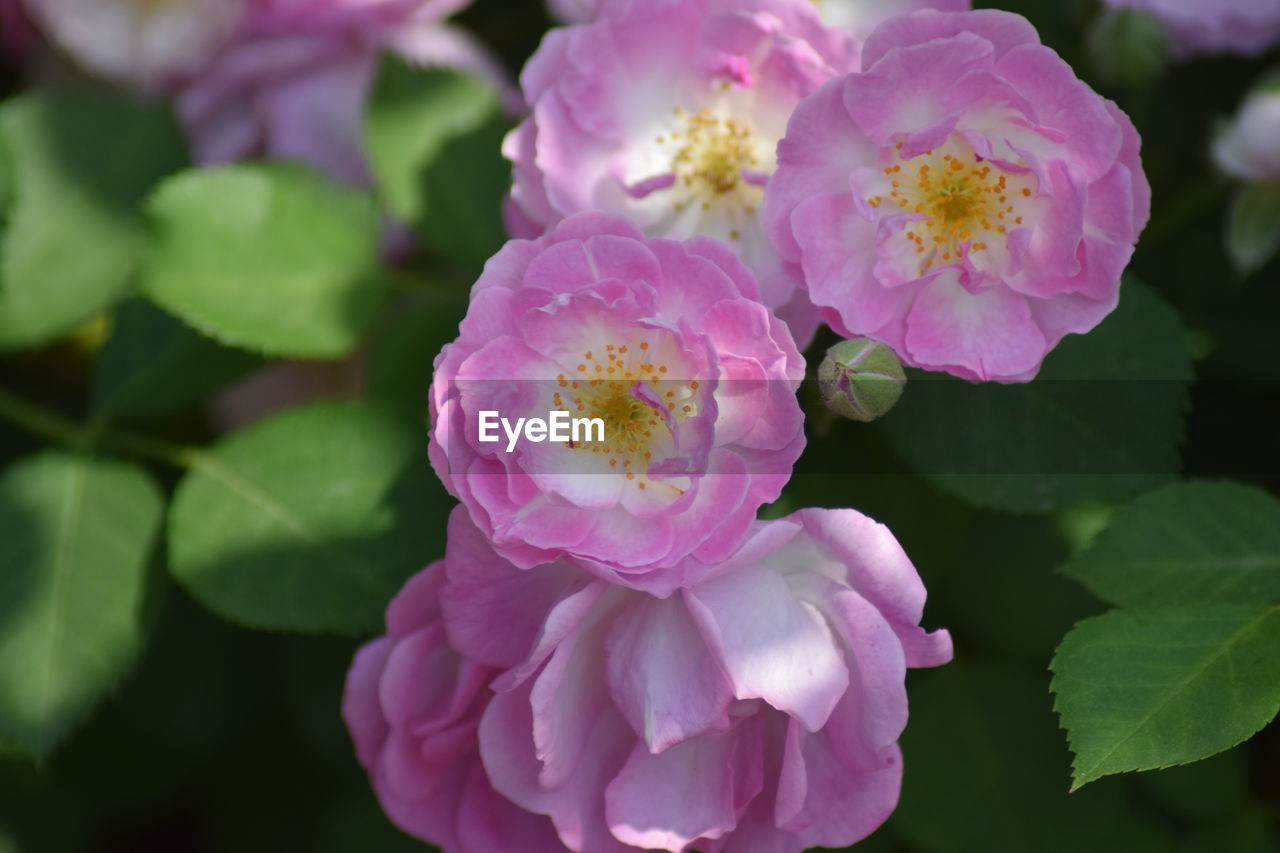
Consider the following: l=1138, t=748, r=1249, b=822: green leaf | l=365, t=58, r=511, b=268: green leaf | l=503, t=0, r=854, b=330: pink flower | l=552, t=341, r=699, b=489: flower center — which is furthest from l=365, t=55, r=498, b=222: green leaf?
l=1138, t=748, r=1249, b=822: green leaf

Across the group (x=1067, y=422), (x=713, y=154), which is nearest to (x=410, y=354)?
(x=713, y=154)

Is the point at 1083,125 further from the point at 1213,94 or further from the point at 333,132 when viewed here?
the point at 333,132

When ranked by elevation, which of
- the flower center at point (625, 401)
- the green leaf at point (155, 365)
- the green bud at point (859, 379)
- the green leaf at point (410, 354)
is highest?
the green bud at point (859, 379)

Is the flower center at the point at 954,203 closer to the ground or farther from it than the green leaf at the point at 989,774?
farther from it

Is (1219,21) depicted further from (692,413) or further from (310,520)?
(310,520)

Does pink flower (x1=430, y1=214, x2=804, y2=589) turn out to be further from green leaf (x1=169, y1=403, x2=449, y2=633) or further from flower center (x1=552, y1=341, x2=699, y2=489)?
green leaf (x1=169, y1=403, x2=449, y2=633)

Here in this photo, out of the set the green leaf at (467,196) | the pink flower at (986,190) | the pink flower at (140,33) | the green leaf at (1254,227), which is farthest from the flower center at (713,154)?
the pink flower at (140,33)

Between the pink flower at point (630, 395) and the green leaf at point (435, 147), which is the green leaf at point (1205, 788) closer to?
the pink flower at point (630, 395)
